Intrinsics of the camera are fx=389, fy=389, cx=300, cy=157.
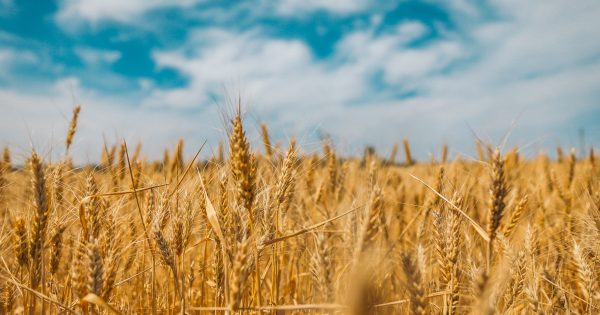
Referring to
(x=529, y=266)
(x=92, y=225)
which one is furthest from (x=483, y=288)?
(x=92, y=225)

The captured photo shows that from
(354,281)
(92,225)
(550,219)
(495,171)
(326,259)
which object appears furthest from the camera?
(550,219)

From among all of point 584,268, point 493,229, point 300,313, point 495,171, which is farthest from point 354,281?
point 584,268

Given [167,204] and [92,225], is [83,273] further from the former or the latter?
[167,204]

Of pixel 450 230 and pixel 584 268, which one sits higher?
pixel 450 230

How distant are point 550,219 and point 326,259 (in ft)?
13.2

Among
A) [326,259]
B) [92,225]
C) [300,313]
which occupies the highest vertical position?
[92,225]

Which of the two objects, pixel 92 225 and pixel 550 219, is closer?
pixel 92 225

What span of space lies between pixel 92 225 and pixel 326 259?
117 centimetres

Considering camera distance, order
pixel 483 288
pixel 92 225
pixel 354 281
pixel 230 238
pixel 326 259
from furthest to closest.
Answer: pixel 92 225
pixel 230 238
pixel 326 259
pixel 483 288
pixel 354 281

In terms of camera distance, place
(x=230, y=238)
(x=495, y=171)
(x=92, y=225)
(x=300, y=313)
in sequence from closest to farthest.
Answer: (x=495, y=171) < (x=230, y=238) < (x=92, y=225) < (x=300, y=313)

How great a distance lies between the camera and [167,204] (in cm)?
188

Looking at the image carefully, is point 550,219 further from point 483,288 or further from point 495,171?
point 483,288

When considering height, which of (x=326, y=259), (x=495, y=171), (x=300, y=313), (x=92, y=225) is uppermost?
(x=495, y=171)

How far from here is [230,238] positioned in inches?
61.9
